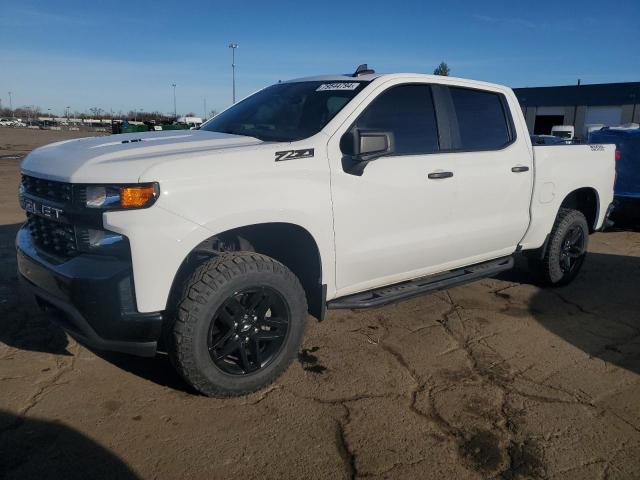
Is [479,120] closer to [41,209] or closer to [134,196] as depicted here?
[134,196]

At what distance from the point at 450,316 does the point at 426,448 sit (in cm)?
202

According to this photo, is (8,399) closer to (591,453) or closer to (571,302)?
(591,453)

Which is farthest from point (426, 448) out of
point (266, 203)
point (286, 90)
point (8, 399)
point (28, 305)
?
point (28, 305)

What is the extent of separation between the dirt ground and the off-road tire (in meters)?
0.14

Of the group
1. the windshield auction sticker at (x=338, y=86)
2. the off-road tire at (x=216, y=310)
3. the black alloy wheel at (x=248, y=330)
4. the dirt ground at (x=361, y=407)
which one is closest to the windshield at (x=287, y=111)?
the windshield auction sticker at (x=338, y=86)

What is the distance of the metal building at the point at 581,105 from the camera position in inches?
1702

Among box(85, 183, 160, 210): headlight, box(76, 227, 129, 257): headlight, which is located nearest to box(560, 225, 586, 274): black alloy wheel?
box(85, 183, 160, 210): headlight

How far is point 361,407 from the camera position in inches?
121

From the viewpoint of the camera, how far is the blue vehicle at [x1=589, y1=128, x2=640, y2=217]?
8398 millimetres

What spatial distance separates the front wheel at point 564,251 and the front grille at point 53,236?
4194mm

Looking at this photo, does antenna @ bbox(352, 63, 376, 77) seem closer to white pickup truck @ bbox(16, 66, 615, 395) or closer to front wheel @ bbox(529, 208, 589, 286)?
white pickup truck @ bbox(16, 66, 615, 395)

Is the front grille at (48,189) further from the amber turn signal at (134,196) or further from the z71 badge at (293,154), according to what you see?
the z71 badge at (293,154)

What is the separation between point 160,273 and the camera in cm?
268

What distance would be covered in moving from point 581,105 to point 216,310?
2005 inches
